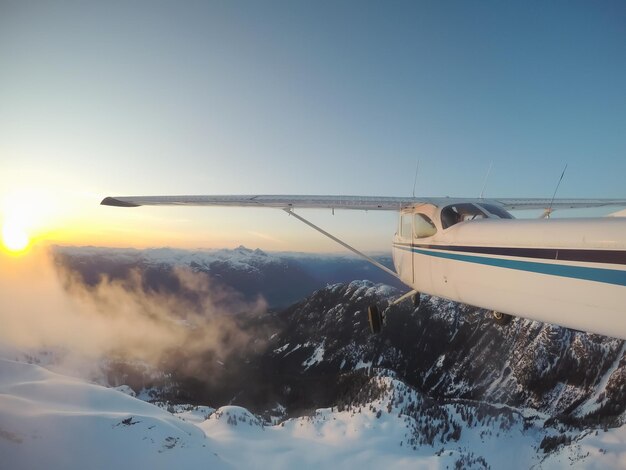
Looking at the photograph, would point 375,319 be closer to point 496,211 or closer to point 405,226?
point 405,226

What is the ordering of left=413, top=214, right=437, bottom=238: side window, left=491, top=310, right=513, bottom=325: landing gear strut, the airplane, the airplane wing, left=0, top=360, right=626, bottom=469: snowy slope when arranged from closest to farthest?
1. the airplane
2. left=413, top=214, right=437, bottom=238: side window
3. left=491, top=310, right=513, bottom=325: landing gear strut
4. the airplane wing
5. left=0, top=360, right=626, bottom=469: snowy slope

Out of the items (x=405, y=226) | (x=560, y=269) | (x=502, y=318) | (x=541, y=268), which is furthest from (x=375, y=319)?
(x=560, y=269)

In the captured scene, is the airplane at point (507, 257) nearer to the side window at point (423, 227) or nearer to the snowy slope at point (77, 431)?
the side window at point (423, 227)

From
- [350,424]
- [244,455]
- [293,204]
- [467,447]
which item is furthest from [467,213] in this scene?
[467,447]

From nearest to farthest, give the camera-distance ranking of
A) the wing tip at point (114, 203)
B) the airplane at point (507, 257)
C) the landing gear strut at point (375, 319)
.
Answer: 1. the airplane at point (507, 257)
2. the wing tip at point (114, 203)
3. the landing gear strut at point (375, 319)

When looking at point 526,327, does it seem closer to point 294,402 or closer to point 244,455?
point 294,402

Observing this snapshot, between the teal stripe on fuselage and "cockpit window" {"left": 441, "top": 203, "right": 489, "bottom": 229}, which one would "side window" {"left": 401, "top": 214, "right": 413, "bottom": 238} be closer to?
"cockpit window" {"left": 441, "top": 203, "right": 489, "bottom": 229}

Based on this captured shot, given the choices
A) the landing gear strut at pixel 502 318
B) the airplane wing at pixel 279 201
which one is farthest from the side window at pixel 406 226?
the landing gear strut at pixel 502 318

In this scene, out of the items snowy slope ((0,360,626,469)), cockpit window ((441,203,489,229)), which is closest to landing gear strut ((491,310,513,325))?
cockpit window ((441,203,489,229))
